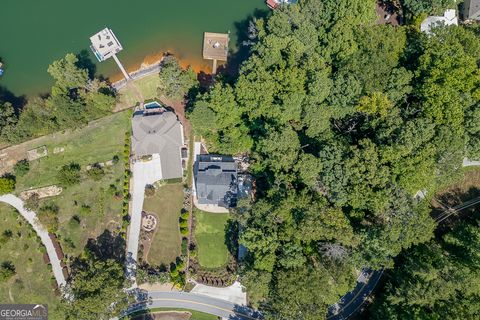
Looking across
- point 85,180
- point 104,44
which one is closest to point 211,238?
point 85,180

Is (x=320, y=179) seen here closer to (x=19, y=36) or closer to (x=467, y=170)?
(x=467, y=170)

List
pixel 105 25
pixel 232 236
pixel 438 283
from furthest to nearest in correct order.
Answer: pixel 105 25
pixel 232 236
pixel 438 283

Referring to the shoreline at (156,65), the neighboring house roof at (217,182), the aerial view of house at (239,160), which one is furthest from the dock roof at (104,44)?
the neighboring house roof at (217,182)

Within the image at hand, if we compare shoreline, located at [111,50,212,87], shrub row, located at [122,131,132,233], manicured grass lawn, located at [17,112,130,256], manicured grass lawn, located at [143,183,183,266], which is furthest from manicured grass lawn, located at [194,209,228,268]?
shoreline, located at [111,50,212,87]

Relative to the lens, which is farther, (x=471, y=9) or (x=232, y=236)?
(x=471, y=9)

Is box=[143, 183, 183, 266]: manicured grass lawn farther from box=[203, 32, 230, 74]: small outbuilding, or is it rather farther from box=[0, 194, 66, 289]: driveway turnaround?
box=[203, 32, 230, 74]: small outbuilding

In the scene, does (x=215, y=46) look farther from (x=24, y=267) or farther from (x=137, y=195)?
(x=24, y=267)
